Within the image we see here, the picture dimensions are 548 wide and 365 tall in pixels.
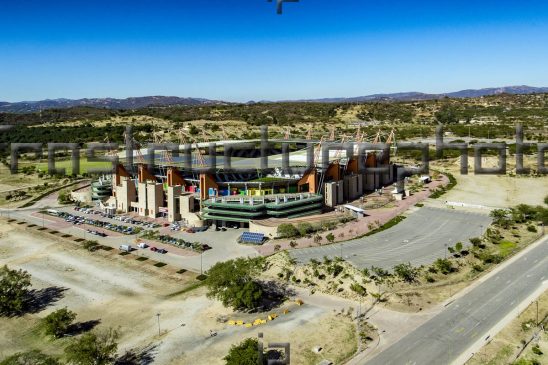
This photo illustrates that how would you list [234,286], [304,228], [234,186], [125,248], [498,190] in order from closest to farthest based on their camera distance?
[234,286] → [125,248] → [304,228] → [234,186] → [498,190]

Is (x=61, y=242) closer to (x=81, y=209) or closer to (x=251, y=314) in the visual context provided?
(x=81, y=209)

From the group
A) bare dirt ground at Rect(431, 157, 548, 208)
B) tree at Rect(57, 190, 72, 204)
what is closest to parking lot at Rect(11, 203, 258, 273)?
tree at Rect(57, 190, 72, 204)

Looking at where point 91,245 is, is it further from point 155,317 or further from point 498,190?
point 498,190

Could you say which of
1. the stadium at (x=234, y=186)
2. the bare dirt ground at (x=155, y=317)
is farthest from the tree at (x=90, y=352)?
the stadium at (x=234, y=186)

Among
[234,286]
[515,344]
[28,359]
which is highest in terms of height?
[234,286]

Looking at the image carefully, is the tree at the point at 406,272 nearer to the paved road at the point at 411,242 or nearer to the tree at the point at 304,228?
the paved road at the point at 411,242

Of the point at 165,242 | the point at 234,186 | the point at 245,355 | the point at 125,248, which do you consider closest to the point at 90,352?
the point at 245,355
